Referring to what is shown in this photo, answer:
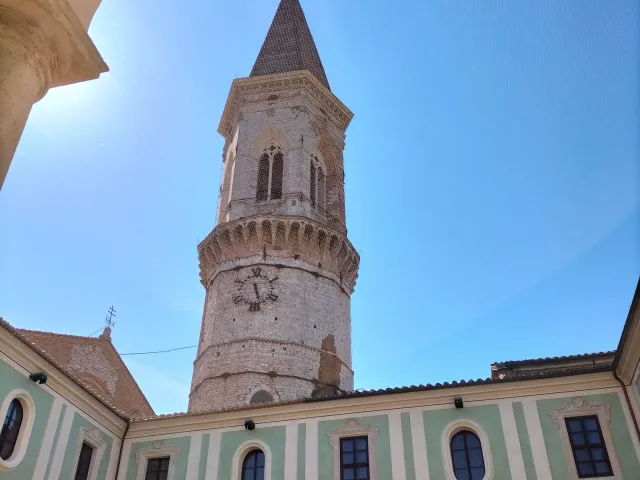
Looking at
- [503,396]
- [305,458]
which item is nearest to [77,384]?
[305,458]

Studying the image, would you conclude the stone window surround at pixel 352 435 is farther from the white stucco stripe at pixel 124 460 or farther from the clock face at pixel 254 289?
the clock face at pixel 254 289

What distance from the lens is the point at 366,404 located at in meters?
16.6

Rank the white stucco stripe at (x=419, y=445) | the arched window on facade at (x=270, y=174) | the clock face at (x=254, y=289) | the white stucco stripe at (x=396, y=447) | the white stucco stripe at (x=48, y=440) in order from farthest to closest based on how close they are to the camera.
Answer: the arched window on facade at (x=270, y=174) < the clock face at (x=254, y=289) < the white stucco stripe at (x=396, y=447) < the white stucco stripe at (x=419, y=445) < the white stucco stripe at (x=48, y=440)

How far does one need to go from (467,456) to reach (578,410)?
9.23 feet

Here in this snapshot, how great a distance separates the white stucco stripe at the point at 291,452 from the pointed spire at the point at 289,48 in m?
20.3

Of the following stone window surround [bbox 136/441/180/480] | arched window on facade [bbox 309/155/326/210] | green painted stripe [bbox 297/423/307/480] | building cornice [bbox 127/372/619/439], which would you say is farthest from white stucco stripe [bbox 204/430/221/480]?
arched window on facade [bbox 309/155/326/210]

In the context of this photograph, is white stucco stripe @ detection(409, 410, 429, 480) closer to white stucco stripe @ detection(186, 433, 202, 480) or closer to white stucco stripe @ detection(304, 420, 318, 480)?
white stucco stripe @ detection(304, 420, 318, 480)

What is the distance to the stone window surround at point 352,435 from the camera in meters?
15.8

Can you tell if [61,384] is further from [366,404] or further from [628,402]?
[628,402]

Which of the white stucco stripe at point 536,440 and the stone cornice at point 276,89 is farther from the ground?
the stone cornice at point 276,89

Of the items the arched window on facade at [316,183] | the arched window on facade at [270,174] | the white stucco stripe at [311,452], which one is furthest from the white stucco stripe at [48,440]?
the arched window on facade at [316,183]

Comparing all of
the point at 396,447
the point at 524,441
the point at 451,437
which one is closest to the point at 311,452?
the point at 396,447

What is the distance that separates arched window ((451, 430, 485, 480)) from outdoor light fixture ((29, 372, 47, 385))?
970 cm

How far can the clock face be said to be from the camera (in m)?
24.9
